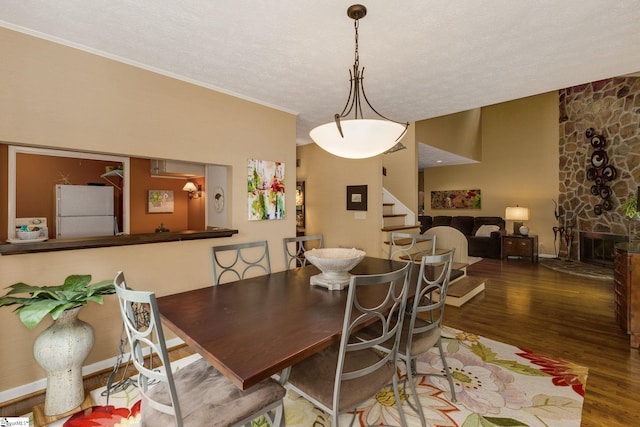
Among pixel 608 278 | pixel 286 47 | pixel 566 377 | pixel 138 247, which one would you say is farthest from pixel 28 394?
pixel 608 278

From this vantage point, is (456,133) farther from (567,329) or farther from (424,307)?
(424,307)

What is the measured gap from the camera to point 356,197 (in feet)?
15.1

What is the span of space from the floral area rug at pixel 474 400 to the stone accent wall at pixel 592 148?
5.59 meters

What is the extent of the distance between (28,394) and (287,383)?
1.94 m

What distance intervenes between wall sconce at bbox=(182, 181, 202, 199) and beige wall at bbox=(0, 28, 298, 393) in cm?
276

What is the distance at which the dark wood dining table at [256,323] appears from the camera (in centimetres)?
106

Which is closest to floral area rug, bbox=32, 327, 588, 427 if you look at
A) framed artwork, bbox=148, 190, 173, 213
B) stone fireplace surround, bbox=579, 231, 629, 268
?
framed artwork, bbox=148, 190, 173, 213

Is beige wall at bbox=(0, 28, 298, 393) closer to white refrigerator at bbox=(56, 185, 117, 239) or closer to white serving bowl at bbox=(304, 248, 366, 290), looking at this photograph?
white serving bowl at bbox=(304, 248, 366, 290)

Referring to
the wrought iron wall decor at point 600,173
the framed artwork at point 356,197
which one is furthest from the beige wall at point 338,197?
the wrought iron wall decor at point 600,173

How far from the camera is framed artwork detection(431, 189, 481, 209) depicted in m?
8.21

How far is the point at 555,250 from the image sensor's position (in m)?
6.89

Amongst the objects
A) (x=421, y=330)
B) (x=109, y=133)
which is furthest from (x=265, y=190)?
(x=421, y=330)

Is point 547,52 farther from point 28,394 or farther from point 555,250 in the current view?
point 555,250

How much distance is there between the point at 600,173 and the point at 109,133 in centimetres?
846
